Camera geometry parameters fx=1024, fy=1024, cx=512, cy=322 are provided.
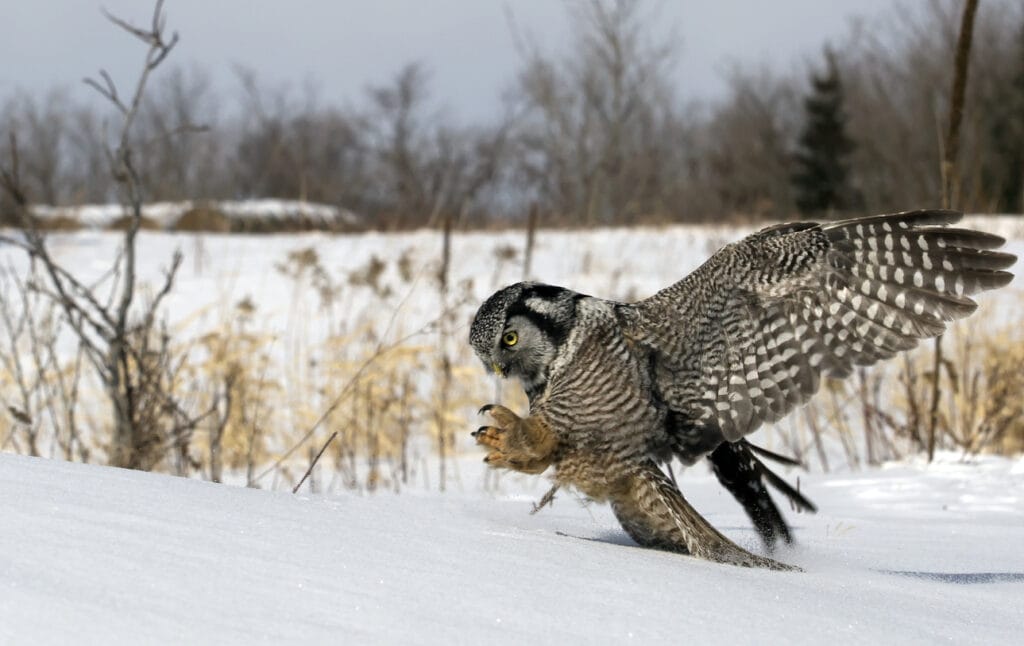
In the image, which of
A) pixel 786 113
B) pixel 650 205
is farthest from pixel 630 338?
pixel 786 113

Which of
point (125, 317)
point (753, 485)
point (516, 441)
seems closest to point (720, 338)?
point (753, 485)

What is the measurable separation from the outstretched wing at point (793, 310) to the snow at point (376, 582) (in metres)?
0.47

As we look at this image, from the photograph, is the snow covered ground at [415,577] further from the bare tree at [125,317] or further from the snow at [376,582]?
the bare tree at [125,317]

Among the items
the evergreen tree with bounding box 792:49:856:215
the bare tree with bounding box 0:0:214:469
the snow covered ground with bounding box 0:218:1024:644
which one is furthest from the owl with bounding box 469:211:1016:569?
the evergreen tree with bounding box 792:49:856:215

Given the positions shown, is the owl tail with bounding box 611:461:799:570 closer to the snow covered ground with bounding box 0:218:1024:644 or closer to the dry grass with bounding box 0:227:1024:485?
the snow covered ground with bounding box 0:218:1024:644

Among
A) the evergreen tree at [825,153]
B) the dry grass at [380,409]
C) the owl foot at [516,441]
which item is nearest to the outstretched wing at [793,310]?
the owl foot at [516,441]

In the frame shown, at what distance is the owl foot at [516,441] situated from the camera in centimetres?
238

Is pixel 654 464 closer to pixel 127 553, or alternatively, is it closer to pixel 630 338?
pixel 630 338

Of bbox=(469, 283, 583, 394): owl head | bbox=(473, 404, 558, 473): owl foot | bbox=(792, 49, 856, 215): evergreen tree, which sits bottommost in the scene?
bbox=(473, 404, 558, 473): owl foot

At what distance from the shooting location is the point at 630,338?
8.48 ft

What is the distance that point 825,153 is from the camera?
132 feet

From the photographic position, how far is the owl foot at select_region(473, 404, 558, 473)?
2.38 metres

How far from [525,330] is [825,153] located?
40109 mm

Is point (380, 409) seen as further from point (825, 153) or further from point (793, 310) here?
point (825, 153)
